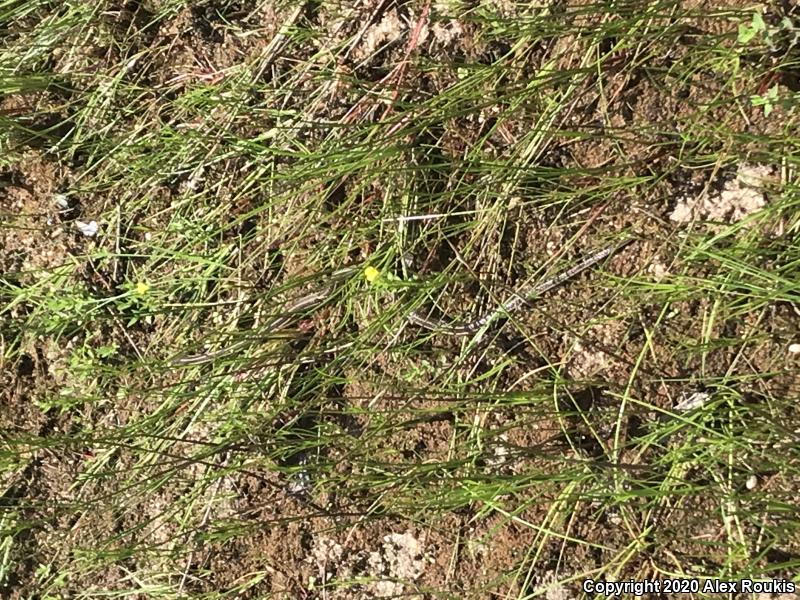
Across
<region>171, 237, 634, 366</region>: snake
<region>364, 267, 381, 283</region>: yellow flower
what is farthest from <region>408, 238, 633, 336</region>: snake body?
<region>364, 267, 381, 283</region>: yellow flower

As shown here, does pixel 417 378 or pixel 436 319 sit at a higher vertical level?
pixel 436 319

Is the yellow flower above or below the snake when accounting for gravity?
above

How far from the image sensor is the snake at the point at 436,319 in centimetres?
184

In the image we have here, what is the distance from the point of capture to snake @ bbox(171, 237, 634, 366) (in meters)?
1.84

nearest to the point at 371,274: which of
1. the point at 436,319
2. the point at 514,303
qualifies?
the point at 436,319

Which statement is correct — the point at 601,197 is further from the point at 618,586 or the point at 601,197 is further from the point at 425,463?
the point at 618,586

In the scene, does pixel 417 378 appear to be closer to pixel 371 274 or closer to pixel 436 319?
pixel 436 319

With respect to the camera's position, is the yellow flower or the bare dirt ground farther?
the yellow flower

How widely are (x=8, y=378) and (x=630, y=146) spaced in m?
2.09

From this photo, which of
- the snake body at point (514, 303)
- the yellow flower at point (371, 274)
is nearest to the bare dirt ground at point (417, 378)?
the snake body at point (514, 303)

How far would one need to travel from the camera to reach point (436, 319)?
1.94 metres

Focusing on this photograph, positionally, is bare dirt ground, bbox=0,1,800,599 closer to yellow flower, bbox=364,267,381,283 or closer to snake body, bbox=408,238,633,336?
→ snake body, bbox=408,238,633,336

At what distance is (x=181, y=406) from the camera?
2.12m

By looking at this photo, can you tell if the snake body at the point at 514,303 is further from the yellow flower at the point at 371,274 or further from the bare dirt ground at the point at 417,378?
the yellow flower at the point at 371,274
